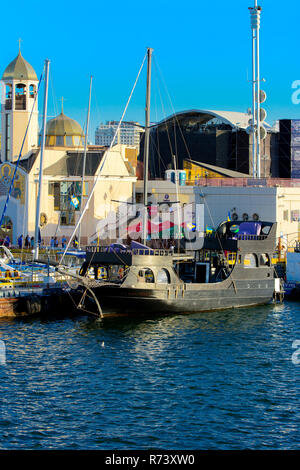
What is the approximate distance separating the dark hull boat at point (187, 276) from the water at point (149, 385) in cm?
145

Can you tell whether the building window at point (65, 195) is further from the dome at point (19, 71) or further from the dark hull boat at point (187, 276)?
the dark hull boat at point (187, 276)

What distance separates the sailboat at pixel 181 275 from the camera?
42.3 m

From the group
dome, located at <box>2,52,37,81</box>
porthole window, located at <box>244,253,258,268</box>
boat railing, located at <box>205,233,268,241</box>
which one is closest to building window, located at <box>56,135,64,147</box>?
dome, located at <box>2,52,37,81</box>

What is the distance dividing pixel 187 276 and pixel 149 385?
66.1ft

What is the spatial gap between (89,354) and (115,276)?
1151 cm

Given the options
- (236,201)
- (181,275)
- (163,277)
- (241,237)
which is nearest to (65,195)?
(236,201)

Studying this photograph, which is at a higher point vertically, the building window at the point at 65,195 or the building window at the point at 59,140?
the building window at the point at 59,140

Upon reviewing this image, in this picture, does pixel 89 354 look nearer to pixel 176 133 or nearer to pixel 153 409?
pixel 153 409

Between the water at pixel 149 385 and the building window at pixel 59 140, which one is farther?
the building window at pixel 59 140

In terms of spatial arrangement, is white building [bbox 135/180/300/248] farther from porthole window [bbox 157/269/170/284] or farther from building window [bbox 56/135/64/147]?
porthole window [bbox 157/269/170/284]

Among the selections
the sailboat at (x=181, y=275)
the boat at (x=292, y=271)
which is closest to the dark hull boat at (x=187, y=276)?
the sailboat at (x=181, y=275)

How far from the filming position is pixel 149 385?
28.9m

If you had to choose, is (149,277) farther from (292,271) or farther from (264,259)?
(292,271)

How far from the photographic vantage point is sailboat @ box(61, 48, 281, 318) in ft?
139
